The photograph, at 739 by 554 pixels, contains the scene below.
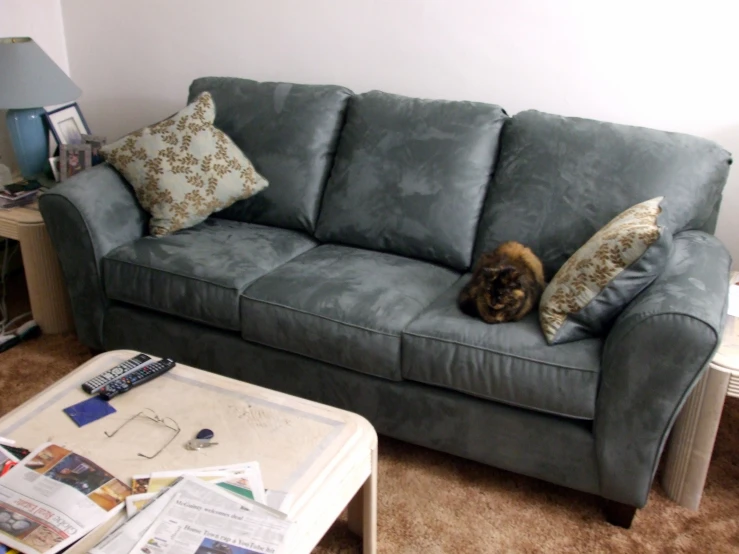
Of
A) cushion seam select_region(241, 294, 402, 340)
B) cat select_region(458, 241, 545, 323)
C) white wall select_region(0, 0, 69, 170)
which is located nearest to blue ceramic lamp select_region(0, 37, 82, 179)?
white wall select_region(0, 0, 69, 170)

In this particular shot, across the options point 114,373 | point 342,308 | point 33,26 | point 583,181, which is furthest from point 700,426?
point 33,26

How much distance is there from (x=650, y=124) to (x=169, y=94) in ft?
6.78

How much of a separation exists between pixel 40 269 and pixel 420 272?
4.76 ft

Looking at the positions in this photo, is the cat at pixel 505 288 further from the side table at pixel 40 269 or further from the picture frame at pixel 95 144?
the picture frame at pixel 95 144

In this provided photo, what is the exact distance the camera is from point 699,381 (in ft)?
6.08

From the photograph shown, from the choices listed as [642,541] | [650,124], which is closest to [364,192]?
[650,124]

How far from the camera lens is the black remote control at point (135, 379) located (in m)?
1.76

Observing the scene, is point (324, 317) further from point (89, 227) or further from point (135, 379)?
point (89, 227)

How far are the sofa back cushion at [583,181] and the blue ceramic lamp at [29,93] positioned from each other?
1.74 m

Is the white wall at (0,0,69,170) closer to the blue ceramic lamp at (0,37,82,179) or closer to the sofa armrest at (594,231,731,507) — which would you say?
the blue ceramic lamp at (0,37,82,179)

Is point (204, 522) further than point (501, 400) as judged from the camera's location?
No

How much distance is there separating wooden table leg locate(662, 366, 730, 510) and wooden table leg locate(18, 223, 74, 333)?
2.21 metres

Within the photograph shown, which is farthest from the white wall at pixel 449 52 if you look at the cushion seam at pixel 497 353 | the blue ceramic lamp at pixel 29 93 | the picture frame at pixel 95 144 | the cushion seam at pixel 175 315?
the cushion seam at pixel 175 315

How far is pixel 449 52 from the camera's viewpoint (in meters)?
2.70
